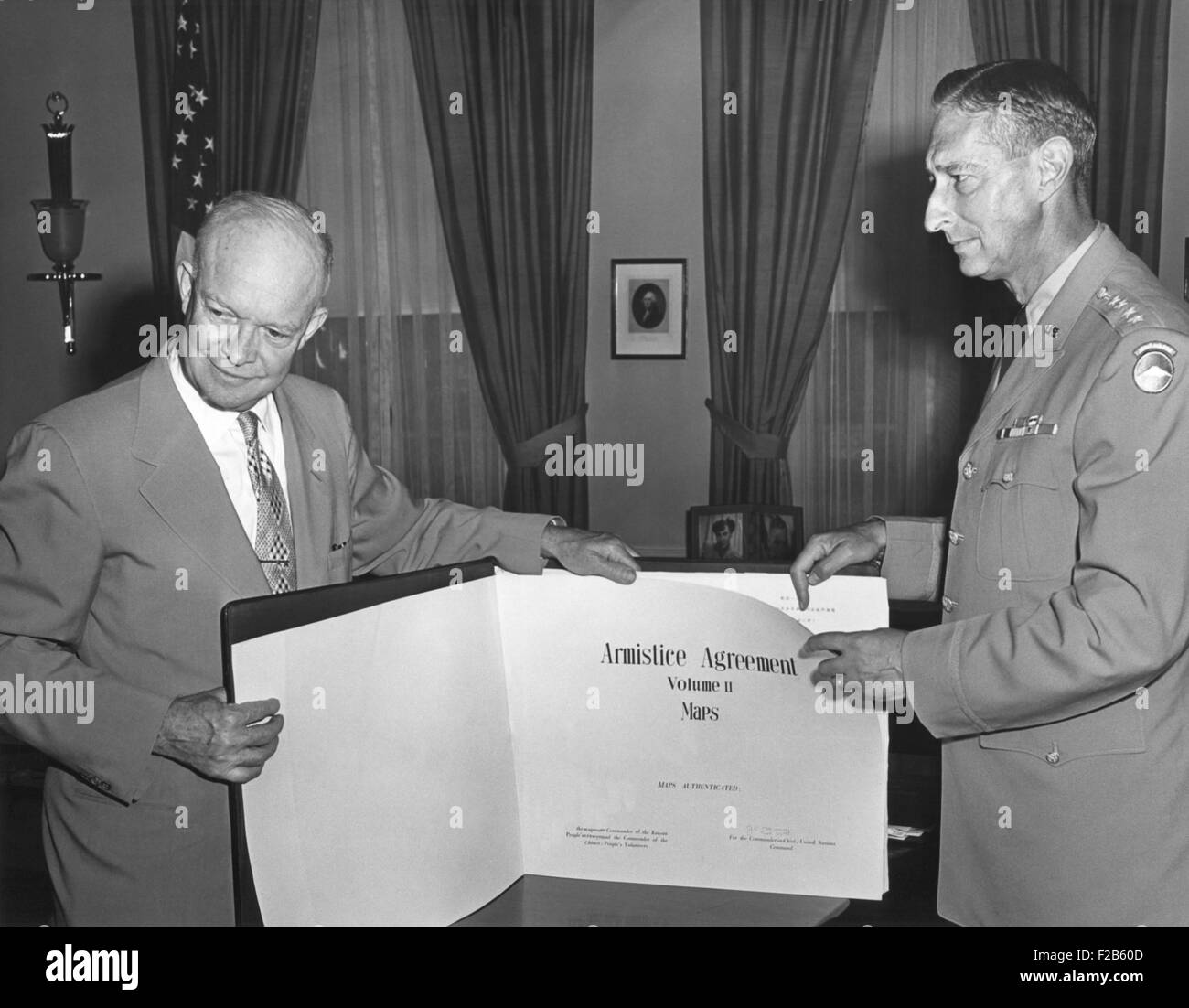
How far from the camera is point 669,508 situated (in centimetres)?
693

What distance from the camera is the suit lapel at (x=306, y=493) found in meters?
1.98

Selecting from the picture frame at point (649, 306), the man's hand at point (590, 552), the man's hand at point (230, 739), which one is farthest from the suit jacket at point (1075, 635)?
the picture frame at point (649, 306)

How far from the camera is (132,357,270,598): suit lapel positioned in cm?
179

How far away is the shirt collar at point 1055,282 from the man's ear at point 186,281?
1.31m

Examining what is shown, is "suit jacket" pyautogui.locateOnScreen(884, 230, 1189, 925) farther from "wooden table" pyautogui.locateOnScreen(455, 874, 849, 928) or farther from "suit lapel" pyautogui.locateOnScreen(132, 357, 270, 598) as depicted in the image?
"suit lapel" pyautogui.locateOnScreen(132, 357, 270, 598)

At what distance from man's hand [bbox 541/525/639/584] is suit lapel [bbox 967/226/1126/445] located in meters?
0.61

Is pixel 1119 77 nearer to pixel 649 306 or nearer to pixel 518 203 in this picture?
pixel 649 306

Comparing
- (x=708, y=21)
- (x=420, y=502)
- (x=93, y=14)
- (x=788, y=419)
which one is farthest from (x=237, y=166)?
(x=420, y=502)

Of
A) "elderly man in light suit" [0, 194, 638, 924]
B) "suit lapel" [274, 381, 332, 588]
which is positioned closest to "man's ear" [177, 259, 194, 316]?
"elderly man in light suit" [0, 194, 638, 924]

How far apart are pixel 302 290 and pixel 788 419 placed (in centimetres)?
503

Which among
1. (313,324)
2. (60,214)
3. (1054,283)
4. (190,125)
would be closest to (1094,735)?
(1054,283)

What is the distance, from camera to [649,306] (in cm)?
689

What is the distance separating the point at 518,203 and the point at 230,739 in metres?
5.83

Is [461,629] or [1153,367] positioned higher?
[1153,367]
